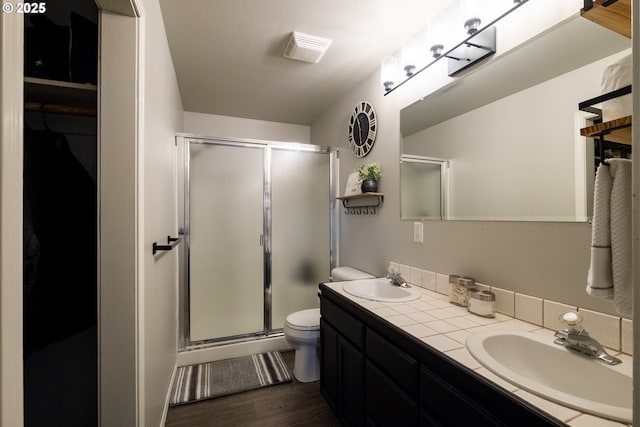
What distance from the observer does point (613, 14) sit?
29.9 inches

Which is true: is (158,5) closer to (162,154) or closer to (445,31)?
(162,154)

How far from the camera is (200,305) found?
7.85ft

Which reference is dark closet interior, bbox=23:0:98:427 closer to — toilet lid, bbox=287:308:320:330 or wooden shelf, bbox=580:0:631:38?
toilet lid, bbox=287:308:320:330

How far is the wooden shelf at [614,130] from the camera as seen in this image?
71 cm

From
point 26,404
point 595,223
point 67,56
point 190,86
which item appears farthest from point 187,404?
point 190,86

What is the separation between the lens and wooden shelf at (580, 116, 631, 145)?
71 centimetres

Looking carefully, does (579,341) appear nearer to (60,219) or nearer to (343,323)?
(343,323)

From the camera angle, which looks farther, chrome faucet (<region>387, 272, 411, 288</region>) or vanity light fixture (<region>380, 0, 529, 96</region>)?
chrome faucet (<region>387, 272, 411, 288</region>)

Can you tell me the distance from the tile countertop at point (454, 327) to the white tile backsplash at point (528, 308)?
2 cm

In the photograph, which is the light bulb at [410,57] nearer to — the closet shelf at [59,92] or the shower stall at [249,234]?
the shower stall at [249,234]

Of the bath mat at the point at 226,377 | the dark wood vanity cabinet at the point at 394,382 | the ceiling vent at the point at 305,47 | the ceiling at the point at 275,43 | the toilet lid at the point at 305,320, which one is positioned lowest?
the bath mat at the point at 226,377

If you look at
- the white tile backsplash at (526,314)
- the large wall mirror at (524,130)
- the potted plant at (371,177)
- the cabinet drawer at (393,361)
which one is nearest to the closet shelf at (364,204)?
the potted plant at (371,177)

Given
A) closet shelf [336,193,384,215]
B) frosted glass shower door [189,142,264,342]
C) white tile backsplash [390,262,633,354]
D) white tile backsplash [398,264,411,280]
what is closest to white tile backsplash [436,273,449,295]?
white tile backsplash [390,262,633,354]

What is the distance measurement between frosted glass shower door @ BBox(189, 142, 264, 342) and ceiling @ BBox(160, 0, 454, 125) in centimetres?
58
